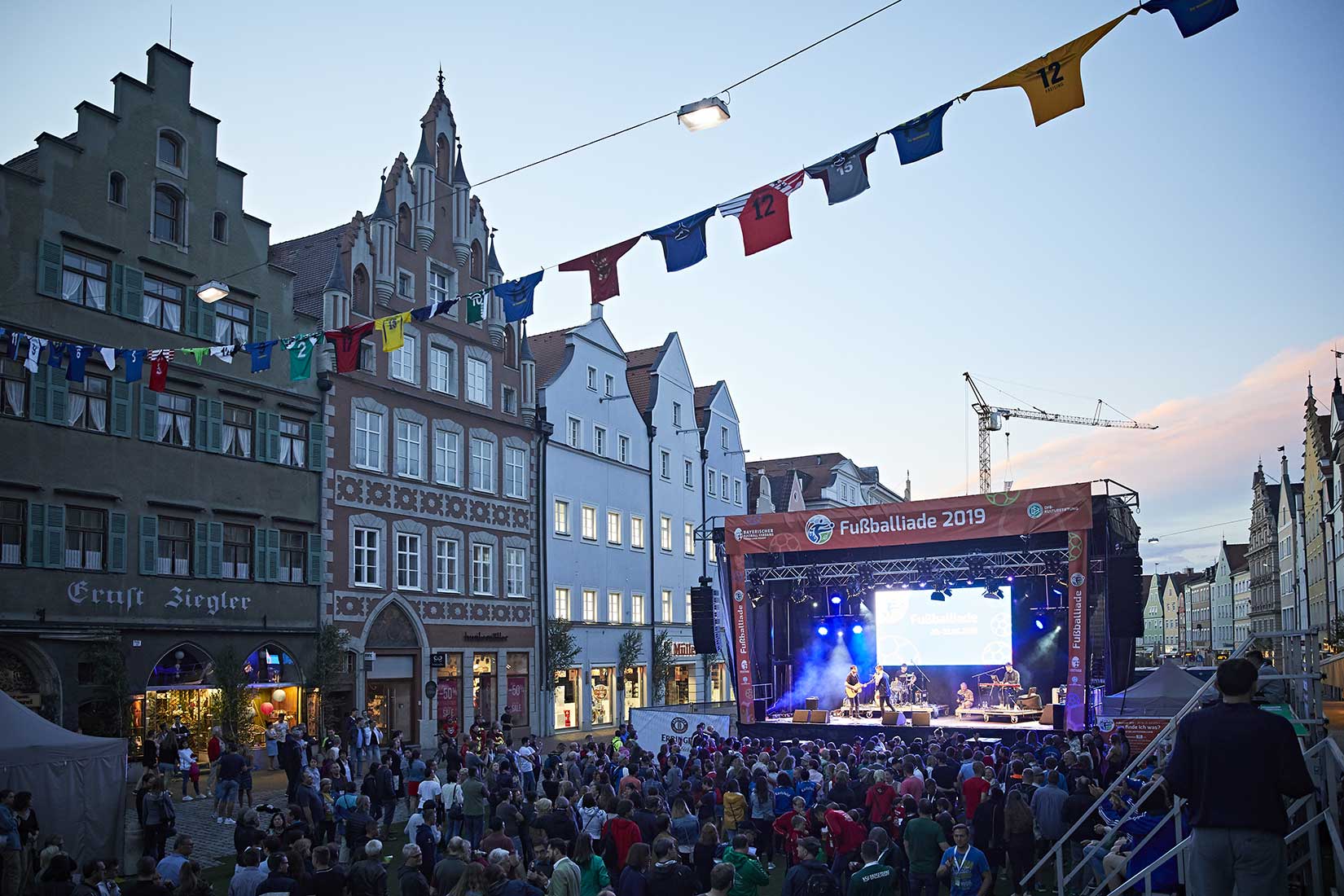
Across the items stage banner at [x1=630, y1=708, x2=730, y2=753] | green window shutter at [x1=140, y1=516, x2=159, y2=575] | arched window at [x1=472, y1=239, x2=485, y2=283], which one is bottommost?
stage banner at [x1=630, y1=708, x2=730, y2=753]

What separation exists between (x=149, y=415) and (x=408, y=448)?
8702mm

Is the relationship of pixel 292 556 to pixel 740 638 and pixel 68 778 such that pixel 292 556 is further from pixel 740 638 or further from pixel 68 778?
pixel 68 778

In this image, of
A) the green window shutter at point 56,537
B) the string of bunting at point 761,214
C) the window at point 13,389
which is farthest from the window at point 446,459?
the string of bunting at point 761,214

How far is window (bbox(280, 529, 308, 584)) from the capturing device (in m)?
30.7

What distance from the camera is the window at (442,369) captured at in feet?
119

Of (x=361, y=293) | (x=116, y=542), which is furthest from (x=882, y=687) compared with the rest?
(x=116, y=542)

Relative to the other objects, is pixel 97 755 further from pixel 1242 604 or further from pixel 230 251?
pixel 1242 604

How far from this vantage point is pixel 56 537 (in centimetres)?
2520

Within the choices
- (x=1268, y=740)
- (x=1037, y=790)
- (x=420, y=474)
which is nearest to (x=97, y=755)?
(x=1037, y=790)

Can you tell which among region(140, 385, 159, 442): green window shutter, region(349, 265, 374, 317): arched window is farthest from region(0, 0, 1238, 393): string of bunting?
region(349, 265, 374, 317): arched window

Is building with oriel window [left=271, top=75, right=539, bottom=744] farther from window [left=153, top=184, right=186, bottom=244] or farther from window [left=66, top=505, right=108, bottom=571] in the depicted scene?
window [left=66, top=505, right=108, bottom=571]

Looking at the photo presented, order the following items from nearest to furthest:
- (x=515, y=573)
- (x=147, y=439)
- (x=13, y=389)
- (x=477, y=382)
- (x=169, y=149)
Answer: (x=13, y=389) < (x=147, y=439) < (x=169, y=149) < (x=477, y=382) < (x=515, y=573)

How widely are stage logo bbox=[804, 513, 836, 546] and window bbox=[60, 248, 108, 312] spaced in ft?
62.1

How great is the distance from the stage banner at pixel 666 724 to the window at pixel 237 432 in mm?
11827
